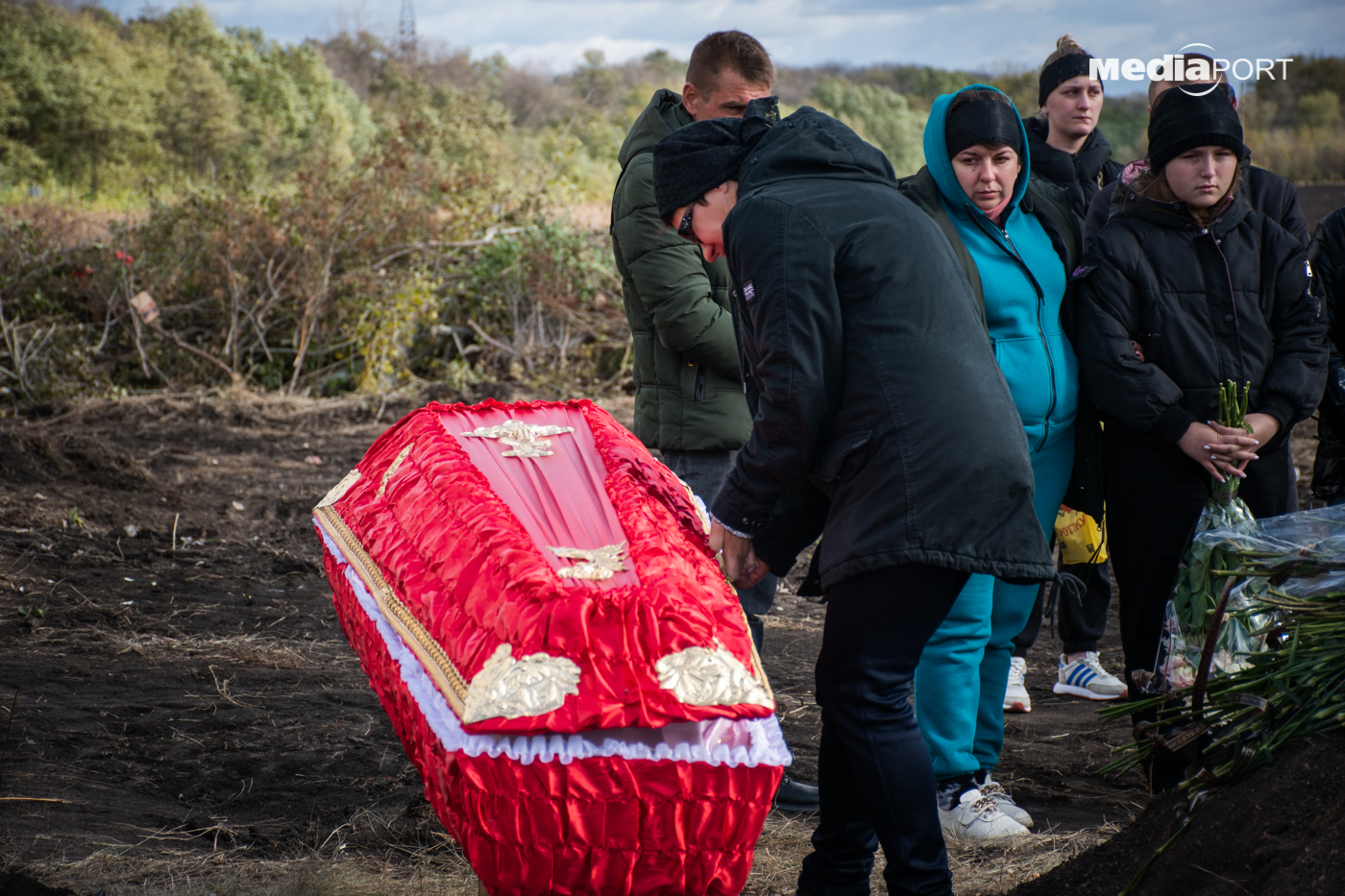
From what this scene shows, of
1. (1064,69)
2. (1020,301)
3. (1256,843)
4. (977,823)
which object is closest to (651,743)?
(1256,843)

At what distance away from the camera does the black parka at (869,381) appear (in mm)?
1940

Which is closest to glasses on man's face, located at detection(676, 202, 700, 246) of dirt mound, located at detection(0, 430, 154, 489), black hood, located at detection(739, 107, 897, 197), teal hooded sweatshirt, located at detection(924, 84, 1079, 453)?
black hood, located at detection(739, 107, 897, 197)

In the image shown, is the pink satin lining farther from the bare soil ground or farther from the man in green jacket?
the bare soil ground

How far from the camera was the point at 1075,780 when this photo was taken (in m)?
3.21

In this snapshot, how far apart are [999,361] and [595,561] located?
3.97ft

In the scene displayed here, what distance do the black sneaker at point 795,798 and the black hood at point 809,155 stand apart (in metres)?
1.78

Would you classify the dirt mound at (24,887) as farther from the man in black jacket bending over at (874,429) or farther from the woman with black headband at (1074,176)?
the woman with black headband at (1074,176)

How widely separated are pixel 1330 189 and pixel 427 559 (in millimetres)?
16405

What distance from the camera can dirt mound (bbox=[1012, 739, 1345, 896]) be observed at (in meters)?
1.76

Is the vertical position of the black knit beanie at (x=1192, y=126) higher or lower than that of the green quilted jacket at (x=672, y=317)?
higher

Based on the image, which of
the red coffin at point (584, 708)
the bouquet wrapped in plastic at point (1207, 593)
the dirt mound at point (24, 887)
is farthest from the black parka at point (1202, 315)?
the dirt mound at point (24, 887)

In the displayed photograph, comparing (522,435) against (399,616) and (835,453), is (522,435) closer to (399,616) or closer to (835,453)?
(399,616)

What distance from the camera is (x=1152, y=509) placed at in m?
2.90

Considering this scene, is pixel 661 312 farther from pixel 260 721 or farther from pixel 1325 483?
pixel 1325 483
